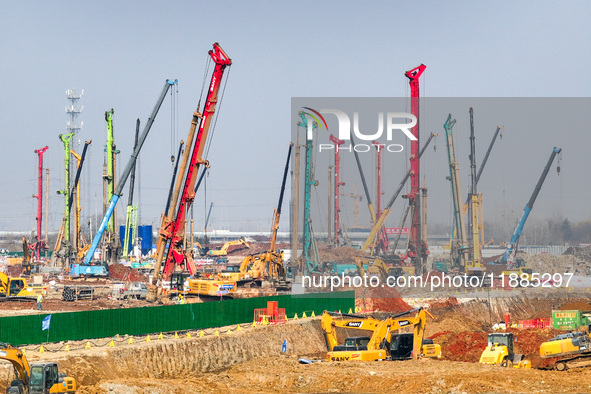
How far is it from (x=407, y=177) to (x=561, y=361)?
6071 centimetres

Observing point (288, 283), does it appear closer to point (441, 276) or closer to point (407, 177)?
point (441, 276)

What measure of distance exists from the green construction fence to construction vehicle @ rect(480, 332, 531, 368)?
16067mm

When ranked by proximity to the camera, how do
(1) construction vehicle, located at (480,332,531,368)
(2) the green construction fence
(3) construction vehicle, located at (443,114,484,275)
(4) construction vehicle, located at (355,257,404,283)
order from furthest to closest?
1. (3) construction vehicle, located at (443,114,484,275)
2. (4) construction vehicle, located at (355,257,404,283)
3. (2) the green construction fence
4. (1) construction vehicle, located at (480,332,531,368)

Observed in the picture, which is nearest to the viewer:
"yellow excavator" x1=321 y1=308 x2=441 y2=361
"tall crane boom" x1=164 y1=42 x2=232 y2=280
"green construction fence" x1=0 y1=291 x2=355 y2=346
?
"yellow excavator" x1=321 y1=308 x2=441 y2=361

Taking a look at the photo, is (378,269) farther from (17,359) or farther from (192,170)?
(17,359)

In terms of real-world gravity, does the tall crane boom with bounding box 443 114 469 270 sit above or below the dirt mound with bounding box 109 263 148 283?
above

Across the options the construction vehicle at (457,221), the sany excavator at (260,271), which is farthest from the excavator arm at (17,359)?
the construction vehicle at (457,221)

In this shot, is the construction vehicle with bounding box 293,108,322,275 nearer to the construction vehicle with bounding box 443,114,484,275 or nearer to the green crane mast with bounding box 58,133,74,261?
the construction vehicle with bounding box 443,114,484,275

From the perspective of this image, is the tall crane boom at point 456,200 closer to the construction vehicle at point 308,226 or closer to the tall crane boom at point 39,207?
the construction vehicle at point 308,226

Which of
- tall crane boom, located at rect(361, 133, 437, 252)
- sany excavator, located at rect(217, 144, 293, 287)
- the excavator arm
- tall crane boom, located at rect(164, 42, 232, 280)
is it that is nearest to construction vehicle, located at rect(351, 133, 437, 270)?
tall crane boom, located at rect(361, 133, 437, 252)

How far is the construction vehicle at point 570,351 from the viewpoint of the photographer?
29.4 m

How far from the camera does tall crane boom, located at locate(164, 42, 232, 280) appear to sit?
5338cm

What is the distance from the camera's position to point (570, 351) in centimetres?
2941

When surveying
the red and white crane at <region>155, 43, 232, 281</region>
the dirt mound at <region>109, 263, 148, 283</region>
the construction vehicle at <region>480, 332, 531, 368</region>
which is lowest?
the construction vehicle at <region>480, 332, 531, 368</region>
